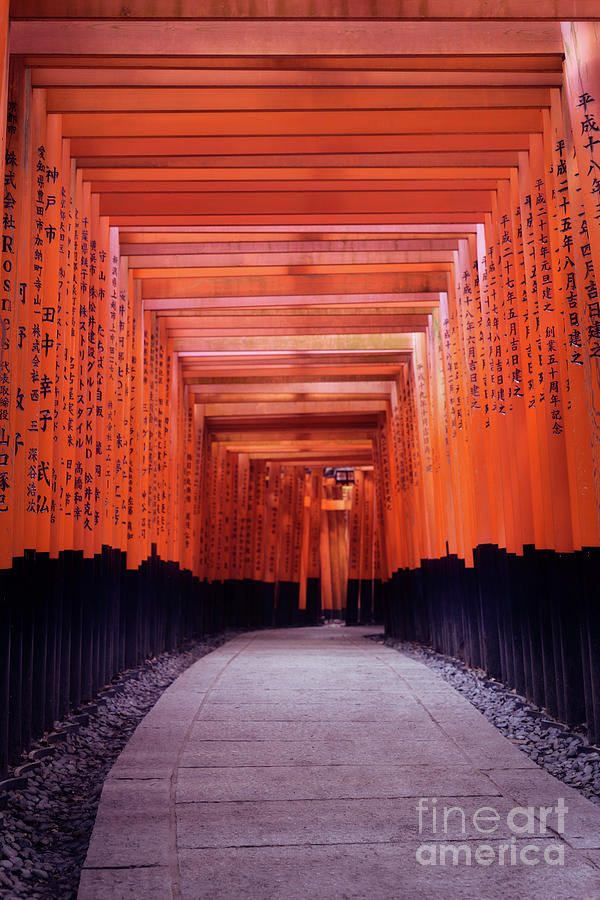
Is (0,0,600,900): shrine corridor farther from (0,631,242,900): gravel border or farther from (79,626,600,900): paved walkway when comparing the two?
(0,631,242,900): gravel border

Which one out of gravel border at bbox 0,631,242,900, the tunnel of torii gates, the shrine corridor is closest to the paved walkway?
the shrine corridor

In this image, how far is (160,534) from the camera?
1103 centimetres

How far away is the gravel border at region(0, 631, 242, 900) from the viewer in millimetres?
3393

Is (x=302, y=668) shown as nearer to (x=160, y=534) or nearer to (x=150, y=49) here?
(x=160, y=534)

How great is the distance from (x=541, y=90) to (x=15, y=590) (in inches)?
192

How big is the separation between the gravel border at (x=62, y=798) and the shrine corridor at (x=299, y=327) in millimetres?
127

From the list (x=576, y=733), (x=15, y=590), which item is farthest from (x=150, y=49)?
(x=576, y=733)

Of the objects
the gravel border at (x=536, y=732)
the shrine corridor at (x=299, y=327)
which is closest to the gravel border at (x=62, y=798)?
the shrine corridor at (x=299, y=327)

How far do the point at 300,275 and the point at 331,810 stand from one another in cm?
708

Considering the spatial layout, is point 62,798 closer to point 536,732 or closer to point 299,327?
point 536,732

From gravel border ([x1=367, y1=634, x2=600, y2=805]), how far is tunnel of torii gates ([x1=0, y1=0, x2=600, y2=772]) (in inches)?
6.3

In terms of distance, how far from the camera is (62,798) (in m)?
4.58

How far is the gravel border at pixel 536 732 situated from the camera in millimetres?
4773

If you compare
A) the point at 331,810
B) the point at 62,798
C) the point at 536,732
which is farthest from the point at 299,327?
the point at 331,810
